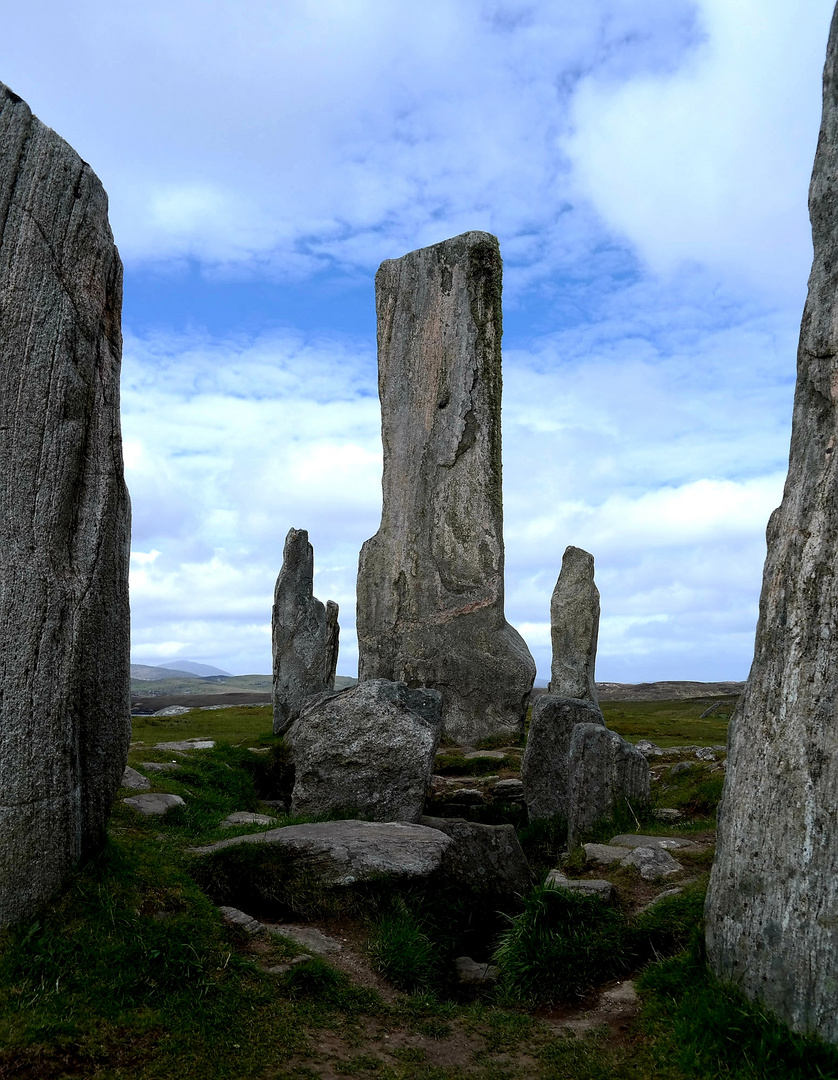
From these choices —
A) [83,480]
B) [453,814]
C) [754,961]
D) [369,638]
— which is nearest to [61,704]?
[83,480]

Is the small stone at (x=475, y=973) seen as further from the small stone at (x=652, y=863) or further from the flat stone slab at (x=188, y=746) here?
the flat stone slab at (x=188, y=746)

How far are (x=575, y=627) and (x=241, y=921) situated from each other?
52.5ft

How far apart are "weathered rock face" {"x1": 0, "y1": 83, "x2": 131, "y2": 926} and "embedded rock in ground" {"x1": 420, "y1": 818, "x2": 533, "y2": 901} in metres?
3.31

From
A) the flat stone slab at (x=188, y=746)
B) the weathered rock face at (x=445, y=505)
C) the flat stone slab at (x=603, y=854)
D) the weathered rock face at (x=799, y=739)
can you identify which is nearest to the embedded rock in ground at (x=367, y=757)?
the flat stone slab at (x=603, y=854)

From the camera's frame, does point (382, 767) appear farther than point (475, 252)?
No

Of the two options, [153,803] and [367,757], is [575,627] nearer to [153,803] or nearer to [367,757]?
[367,757]

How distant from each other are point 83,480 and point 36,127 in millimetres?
2662

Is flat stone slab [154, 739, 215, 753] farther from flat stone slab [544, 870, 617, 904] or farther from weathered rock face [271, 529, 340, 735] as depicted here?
flat stone slab [544, 870, 617, 904]

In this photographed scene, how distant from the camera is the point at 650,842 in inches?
370

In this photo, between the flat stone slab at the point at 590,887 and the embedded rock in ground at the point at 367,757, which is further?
the embedded rock in ground at the point at 367,757

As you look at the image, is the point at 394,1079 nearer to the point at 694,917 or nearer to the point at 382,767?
the point at 694,917

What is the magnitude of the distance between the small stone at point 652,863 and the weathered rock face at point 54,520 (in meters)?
4.85

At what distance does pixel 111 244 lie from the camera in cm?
714

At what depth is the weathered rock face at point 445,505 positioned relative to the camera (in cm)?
1847
